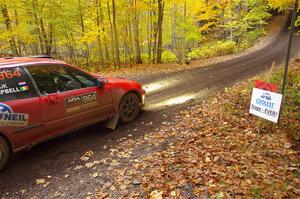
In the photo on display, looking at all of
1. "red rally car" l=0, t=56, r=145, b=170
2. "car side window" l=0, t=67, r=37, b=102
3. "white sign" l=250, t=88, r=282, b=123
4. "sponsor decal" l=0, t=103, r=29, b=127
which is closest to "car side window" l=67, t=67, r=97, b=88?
"red rally car" l=0, t=56, r=145, b=170

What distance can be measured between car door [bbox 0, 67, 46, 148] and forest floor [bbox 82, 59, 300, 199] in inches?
48.2

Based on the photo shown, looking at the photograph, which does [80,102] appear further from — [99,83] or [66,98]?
[99,83]

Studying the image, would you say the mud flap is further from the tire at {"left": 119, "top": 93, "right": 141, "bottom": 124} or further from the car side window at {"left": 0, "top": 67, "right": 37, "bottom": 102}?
the car side window at {"left": 0, "top": 67, "right": 37, "bottom": 102}

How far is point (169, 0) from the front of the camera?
1631 cm

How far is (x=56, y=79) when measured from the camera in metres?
5.15

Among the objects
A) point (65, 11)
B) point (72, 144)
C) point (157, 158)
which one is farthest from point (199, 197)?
point (65, 11)

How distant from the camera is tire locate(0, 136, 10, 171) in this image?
4.29 m

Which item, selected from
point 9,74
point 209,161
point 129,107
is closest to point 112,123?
point 129,107

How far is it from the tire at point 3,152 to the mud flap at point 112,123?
249cm

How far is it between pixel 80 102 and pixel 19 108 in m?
1.35

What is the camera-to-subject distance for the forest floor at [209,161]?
3.75 m

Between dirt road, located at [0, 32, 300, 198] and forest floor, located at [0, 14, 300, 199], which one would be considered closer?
forest floor, located at [0, 14, 300, 199]

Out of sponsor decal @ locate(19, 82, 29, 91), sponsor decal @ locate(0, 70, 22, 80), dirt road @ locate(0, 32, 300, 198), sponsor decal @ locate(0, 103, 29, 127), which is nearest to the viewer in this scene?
dirt road @ locate(0, 32, 300, 198)

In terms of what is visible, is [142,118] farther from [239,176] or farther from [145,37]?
[145,37]
